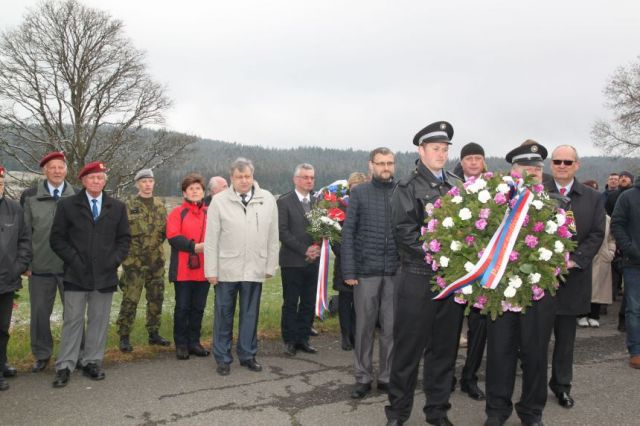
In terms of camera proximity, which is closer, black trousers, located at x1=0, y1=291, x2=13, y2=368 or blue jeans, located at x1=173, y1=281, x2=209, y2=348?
black trousers, located at x1=0, y1=291, x2=13, y2=368

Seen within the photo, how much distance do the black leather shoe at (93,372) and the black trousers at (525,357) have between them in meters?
3.95

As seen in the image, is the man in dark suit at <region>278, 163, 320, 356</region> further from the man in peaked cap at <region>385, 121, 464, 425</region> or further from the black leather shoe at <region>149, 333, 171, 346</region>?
the man in peaked cap at <region>385, 121, 464, 425</region>

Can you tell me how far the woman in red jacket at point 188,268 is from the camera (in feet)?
22.9

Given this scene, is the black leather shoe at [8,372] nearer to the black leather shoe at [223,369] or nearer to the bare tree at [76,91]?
the black leather shoe at [223,369]

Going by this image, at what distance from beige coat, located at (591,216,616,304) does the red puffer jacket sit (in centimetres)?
622

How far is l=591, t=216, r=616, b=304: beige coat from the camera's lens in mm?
9031

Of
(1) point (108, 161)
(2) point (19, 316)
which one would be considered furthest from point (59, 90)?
(2) point (19, 316)

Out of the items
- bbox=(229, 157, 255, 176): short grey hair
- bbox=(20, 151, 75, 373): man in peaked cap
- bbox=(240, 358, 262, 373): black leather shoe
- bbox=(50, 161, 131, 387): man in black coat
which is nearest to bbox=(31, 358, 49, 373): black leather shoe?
bbox=(20, 151, 75, 373): man in peaked cap

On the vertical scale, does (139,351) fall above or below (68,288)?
below

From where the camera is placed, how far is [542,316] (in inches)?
181

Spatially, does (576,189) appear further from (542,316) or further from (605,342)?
(605,342)

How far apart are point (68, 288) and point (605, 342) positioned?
23.1 ft

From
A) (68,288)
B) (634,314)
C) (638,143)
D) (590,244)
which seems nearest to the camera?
(590,244)

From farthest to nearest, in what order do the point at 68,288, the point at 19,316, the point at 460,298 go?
the point at 19,316 < the point at 68,288 < the point at 460,298
